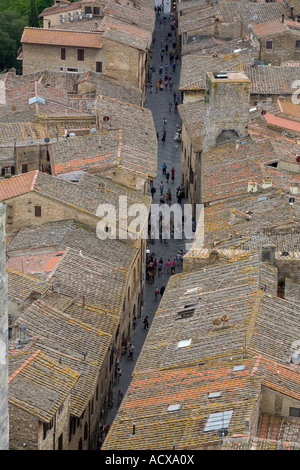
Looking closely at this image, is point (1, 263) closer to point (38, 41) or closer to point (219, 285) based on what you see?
point (219, 285)

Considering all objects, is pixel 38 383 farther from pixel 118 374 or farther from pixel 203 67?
pixel 203 67

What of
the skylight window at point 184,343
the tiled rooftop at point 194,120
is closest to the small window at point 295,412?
the skylight window at point 184,343

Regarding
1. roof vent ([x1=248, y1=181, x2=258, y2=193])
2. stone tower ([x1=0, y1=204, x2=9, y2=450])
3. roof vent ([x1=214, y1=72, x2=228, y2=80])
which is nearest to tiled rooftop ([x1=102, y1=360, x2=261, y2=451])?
stone tower ([x1=0, y1=204, x2=9, y2=450])

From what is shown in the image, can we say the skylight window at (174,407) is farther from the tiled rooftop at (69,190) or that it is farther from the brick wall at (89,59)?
the brick wall at (89,59)

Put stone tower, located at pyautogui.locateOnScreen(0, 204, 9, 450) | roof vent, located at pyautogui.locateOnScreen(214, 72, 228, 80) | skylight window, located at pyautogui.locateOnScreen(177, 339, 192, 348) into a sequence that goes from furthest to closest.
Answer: roof vent, located at pyautogui.locateOnScreen(214, 72, 228, 80)
skylight window, located at pyautogui.locateOnScreen(177, 339, 192, 348)
stone tower, located at pyautogui.locateOnScreen(0, 204, 9, 450)

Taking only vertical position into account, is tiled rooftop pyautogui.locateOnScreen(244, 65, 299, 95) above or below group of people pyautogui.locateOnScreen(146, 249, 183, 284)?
above

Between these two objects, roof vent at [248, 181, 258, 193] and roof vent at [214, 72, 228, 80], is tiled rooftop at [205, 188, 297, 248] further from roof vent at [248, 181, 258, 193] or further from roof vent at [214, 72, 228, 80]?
roof vent at [214, 72, 228, 80]
